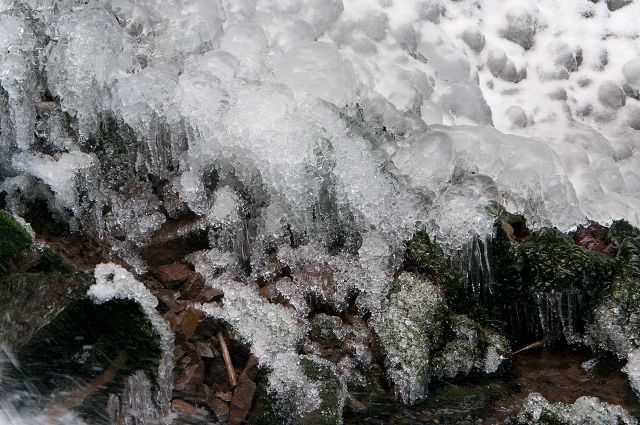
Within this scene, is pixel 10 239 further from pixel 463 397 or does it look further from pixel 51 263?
pixel 463 397

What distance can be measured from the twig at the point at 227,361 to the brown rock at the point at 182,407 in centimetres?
16

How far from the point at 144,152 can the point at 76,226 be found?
40cm

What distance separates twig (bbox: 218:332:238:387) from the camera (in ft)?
8.16

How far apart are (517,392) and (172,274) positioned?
1371 millimetres

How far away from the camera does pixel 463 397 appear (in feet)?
8.61

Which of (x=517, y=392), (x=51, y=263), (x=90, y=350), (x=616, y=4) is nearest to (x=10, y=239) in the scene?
(x=51, y=263)

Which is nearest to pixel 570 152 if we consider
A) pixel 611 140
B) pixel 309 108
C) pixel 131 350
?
pixel 611 140

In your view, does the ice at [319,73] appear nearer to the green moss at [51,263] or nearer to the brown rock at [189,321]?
the brown rock at [189,321]

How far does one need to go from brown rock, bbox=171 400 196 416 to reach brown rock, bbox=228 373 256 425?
13 cm

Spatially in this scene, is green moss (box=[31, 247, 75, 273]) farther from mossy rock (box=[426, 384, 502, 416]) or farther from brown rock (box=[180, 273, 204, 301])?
mossy rock (box=[426, 384, 502, 416])

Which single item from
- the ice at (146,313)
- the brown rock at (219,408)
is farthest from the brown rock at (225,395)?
the ice at (146,313)

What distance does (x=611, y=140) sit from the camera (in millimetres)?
3871

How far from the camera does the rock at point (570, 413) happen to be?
252cm

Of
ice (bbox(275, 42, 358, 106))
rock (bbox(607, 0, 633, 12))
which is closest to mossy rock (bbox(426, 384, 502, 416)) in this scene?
ice (bbox(275, 42, 358, 106))
